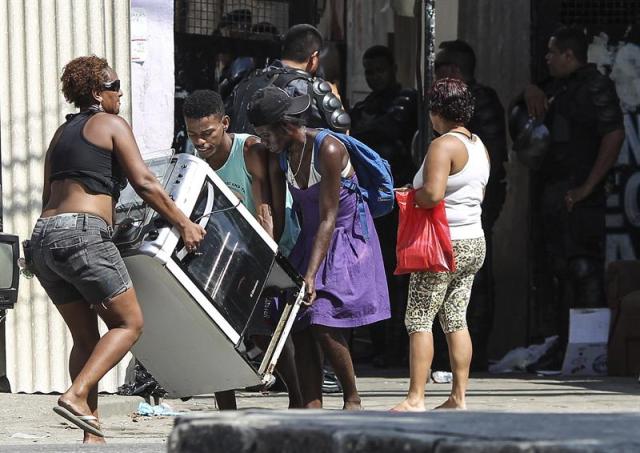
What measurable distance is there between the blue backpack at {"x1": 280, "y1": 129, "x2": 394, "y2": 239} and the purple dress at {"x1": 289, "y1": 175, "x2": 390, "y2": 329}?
4cm

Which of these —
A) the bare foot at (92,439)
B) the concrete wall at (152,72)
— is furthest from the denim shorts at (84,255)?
the concrete wall at (152,72)

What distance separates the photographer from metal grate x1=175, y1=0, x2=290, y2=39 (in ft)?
31.0

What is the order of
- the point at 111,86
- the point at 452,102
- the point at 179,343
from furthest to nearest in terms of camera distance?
the point at 452,102, the point at 111,86, the point at 179,343

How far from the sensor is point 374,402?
8.02 meters

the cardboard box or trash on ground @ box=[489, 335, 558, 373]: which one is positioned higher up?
the cardboard box

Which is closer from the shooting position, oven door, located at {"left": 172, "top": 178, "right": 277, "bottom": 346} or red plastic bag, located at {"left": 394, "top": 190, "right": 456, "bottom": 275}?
oven door, located at {"left": 172, "top": 178, "right": 277, "bottom": 346}

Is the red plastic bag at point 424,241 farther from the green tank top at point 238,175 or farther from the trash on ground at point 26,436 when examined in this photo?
the trash on ground at point 26,436

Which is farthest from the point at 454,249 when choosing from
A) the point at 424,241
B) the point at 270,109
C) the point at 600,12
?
the point at 600,12

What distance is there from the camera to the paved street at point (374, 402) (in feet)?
22.4

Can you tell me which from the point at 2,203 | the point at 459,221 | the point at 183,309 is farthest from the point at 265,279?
the point at 2,203

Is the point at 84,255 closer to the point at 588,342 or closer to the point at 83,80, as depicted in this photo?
the point at 83,80

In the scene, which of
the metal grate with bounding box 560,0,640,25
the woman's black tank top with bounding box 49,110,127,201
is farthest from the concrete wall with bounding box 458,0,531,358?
the woman's black tank top with bounding box 49,110,127,201

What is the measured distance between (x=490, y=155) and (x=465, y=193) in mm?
3093

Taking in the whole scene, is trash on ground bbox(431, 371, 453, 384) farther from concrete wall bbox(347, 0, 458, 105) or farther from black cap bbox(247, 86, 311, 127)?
black cap bbox(247, 86, 311, 127)
